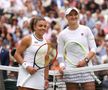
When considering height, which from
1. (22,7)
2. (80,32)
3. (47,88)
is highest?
(22,7)

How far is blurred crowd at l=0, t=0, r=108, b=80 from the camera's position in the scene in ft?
60.0

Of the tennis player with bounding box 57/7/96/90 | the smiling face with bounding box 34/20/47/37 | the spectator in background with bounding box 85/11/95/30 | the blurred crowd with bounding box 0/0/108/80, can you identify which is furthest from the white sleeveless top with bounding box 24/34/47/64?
the spectator in background with bounding box 85/11/95/30

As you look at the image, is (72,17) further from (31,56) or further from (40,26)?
(31,56)

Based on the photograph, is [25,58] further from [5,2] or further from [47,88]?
[5,2]

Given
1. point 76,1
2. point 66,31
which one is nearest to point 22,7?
point 76,1

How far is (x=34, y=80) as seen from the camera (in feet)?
27.1

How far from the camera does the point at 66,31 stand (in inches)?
352

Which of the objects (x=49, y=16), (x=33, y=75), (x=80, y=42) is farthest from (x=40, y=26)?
(x=49, y=16)

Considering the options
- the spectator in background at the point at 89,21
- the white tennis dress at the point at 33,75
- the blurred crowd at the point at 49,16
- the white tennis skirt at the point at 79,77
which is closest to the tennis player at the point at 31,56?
the white tennis dress at the point at 33,75

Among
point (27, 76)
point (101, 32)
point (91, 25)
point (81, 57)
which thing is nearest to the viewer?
point (27, 76)

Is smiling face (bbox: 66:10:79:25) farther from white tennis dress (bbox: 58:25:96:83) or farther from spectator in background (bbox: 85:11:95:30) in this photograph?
spectator in background (bbox: 85:11:95:30)

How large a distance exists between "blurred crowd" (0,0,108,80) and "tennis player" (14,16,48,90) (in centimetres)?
854

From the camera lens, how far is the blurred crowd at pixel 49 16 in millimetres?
18278

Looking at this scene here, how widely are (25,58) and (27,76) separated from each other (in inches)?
11.0
